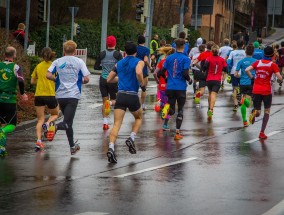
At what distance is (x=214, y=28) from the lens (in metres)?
93.2

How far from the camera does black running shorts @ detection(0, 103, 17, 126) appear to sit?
15281 mm

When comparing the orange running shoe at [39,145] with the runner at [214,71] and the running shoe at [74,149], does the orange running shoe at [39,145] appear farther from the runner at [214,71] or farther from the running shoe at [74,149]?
the runner at [214,71]

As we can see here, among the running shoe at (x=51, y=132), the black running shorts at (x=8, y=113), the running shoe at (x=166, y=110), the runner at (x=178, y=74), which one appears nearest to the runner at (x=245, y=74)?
the running shoe at (x=166, y=110)

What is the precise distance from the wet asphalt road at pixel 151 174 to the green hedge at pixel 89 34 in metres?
28.9

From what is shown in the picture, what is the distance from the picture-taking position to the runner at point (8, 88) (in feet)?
49.6

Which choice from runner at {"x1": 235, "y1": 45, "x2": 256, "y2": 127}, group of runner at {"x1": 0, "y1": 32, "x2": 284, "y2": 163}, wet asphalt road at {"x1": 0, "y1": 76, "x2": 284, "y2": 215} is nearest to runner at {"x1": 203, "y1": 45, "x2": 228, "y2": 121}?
runner at {"x1": 235, "y1": 45, "x2": 256, "y2": 127}

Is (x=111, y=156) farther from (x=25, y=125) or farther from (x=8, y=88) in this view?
(x=25, y=125)

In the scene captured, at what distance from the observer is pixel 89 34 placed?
5266 cm

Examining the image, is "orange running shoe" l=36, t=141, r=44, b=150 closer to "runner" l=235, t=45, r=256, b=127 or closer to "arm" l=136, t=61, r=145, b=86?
"arm" l=136, t=61, r=145, b=86

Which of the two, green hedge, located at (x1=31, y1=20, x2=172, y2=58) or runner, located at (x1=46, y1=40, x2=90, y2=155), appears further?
green hedge, located at (x1=31, y1=20, x2=172, y2=58)

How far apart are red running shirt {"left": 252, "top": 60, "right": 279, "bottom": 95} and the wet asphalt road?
87cm

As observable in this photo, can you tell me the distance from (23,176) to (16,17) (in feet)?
120

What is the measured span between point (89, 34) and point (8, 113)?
37.5m

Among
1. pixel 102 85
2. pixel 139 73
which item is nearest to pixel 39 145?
pixel 139 73
